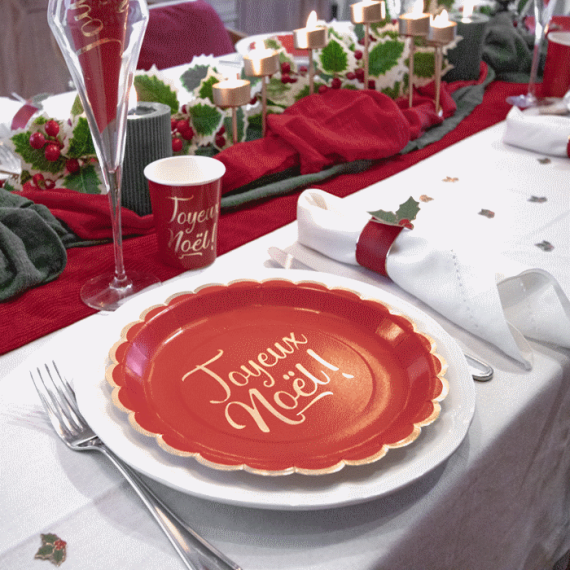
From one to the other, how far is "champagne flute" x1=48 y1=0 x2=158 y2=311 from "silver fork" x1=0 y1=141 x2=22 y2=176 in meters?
0.26

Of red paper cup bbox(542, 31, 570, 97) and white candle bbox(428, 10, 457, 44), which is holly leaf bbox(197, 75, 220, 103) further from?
red paper cup bbox(542, 31, 570, 97)

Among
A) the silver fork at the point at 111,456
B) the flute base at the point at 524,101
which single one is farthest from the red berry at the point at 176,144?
the flute base at the point at 524,101

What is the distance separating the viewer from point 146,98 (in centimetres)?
84

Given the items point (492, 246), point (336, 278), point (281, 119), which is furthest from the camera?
point (281, 119)

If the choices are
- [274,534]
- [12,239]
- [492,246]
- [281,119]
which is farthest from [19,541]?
[281,119]

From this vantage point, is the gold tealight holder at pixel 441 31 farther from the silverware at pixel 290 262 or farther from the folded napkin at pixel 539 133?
the silverware at pixel 290 262

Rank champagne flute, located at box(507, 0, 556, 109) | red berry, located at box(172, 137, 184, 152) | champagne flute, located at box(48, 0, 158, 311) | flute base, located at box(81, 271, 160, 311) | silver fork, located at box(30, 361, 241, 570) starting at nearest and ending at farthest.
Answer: silver fork, located at box(30, 361, 241, 570), champagne flute, located at box(48, 0, 158, 311), flute base, located at box(81, 271, 160, 311), red berry, located at box(172, 137, 184, 152), champagne flute, located at box(507, 0, 556, 109)

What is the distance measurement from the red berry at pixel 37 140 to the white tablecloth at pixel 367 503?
0.89ft

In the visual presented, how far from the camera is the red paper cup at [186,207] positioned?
0.63 meters

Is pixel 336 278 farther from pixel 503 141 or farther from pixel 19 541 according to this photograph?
pixel 503 141

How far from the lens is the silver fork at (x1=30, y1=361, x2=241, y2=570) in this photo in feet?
1.16

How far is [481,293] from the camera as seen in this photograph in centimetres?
55

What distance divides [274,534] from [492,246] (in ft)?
1.67

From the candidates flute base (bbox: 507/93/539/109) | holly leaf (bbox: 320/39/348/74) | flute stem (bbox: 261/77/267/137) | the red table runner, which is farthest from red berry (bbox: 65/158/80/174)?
flute base (bbox: 507/93/539/109)
